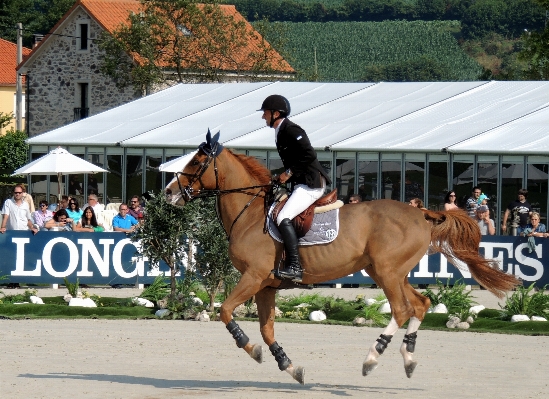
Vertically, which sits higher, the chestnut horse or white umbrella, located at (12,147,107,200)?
white umbrella, located at (12,147,107,200)

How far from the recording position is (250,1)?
154 meters

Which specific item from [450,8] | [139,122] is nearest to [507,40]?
[450,8]

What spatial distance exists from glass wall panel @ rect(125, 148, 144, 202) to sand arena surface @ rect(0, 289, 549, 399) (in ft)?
62.9

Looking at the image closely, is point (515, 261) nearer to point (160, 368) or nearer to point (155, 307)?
point (155, 307)

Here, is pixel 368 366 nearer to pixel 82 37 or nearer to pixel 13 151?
pixel 13 151

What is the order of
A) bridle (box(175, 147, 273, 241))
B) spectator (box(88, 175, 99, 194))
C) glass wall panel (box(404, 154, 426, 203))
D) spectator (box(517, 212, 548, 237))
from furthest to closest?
spectator (box(88, 175, 99, 194)) < glass wall panel (box(404, 154, 426, 203)) < spectator (box(517, 212, 548, 237)) < bridle (box(175, 147, 273, 241))

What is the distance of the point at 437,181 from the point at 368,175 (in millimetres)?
2025

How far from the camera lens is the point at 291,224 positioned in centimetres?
1187

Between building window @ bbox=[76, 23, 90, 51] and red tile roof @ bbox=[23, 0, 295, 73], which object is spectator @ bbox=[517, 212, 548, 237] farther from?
building window @ bbox=[76, 23, 90, 51]

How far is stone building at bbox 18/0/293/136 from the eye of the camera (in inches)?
2707

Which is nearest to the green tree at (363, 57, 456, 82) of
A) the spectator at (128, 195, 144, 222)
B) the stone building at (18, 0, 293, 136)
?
the stone building at (18, 0, 293, 136)

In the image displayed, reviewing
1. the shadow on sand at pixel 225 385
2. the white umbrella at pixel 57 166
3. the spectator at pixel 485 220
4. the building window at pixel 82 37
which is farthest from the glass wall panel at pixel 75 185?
the building window at pixel 82 37

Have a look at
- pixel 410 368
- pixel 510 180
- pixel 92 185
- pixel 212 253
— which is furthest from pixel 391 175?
pixel 410 368

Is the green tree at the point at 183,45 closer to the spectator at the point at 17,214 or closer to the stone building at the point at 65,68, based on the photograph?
the stone building at the point at 65,68
